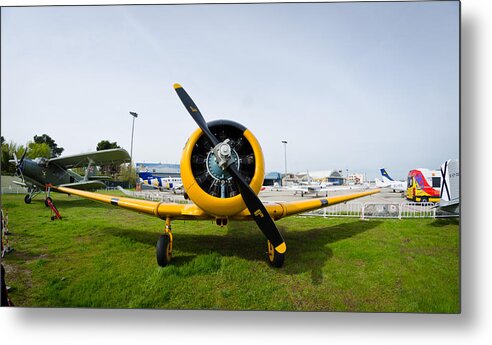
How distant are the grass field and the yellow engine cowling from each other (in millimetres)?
773

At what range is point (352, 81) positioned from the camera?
2.52 metres

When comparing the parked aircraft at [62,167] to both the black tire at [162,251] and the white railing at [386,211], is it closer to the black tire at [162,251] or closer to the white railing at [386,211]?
the black tire at [162,251]

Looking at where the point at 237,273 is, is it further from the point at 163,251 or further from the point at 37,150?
the point at 37,150

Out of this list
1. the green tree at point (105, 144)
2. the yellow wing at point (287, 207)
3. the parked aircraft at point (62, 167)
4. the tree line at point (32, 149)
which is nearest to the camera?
the yellow wing at point (287, 207)

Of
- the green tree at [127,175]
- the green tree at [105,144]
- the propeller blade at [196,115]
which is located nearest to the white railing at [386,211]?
the propeller blade at [196,115]

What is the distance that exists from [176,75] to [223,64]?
2.08ft

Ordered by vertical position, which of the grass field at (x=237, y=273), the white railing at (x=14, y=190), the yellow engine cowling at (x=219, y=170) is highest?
the yellow engine cowling at (x=219, y=170)

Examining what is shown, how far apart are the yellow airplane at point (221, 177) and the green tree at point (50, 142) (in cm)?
206

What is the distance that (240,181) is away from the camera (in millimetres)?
1551

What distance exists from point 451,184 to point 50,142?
17.1 ft

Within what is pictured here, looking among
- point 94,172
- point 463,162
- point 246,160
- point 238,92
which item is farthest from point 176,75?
point 94,172

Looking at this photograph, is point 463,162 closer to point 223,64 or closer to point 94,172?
point 223,64

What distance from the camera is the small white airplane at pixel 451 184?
6.56ft

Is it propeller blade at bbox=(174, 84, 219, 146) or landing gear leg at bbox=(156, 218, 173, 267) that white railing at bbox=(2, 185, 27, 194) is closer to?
landing gear leg at bbox=(156, 218, 173, 267)
